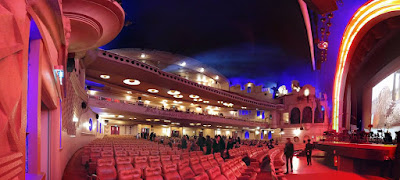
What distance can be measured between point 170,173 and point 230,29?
31478 millimetres

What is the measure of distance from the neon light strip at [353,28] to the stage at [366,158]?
6.16 m

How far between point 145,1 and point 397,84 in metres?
25.9

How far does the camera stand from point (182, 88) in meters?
34.6

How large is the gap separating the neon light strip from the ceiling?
370 centimetres

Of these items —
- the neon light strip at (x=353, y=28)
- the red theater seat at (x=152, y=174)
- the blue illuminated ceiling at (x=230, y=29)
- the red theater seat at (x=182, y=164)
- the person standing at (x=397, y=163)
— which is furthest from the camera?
the blue illuminated ceiling at (x=230, y=29)

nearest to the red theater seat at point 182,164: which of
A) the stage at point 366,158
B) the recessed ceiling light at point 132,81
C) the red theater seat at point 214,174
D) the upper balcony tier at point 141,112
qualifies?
the red theater seat at point 214,174

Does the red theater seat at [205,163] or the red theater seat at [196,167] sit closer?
the red theater seat at [196,167]

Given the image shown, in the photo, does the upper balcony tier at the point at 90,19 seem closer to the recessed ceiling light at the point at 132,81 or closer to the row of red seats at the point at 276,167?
the row of red seats at the point at 276,167

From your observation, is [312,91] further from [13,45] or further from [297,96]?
[13,45]

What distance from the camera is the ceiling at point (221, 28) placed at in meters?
25.9

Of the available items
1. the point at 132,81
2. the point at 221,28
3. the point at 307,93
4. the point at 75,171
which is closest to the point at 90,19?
the point at 75,171

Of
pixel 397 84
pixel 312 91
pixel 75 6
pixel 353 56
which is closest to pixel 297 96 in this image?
pixel 312 91

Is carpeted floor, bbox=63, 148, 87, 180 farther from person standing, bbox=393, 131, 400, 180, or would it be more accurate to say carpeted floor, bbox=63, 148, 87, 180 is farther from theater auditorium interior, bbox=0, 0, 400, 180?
person standing, bbox=393, 131, 400, 180

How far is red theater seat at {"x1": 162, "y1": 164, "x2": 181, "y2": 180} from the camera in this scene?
241 inches
